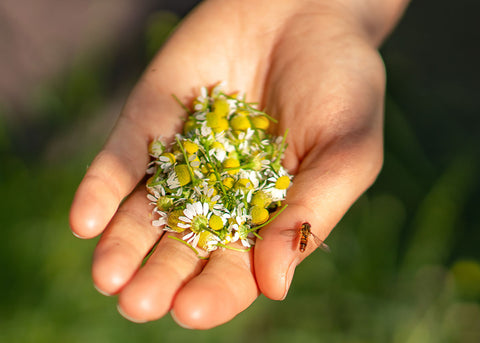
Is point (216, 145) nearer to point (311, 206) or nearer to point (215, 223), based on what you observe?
point (215, 223)

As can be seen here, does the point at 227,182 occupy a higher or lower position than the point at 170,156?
lower

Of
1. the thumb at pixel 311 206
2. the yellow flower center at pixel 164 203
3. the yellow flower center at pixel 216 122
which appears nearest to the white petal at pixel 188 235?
the yellow flower center at pixel 164 203

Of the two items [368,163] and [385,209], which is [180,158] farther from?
[385,209]

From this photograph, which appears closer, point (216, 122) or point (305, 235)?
point (305, 235)

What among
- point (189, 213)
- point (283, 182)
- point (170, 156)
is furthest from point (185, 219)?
point (283, 182)

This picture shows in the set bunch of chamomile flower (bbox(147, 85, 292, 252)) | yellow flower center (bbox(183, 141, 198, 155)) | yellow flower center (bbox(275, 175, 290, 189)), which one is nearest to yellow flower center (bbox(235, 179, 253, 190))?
bunch of chamomile flower (bbox(147, 85, 292, 252))

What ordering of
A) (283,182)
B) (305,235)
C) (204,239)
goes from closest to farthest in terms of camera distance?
(305,235)
(204,239)
(283,182)

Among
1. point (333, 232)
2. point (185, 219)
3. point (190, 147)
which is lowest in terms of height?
point (333, 232)

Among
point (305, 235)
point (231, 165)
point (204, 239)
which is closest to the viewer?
point (305, 235)
